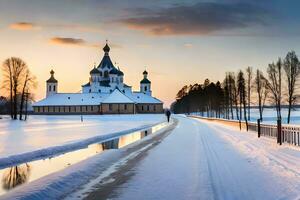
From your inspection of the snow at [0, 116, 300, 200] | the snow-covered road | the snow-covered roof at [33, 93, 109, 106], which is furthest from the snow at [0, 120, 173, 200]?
the snow-covered roof at [33, 93, 109, 106]

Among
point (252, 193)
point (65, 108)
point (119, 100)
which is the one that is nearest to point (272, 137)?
point (252, 193)

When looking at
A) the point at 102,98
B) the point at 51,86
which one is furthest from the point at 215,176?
the point at 51,86

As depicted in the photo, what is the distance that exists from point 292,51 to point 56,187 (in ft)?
212

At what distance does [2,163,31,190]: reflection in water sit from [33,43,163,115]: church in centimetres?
11632

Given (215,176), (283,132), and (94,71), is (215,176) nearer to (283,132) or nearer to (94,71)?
(283,132)

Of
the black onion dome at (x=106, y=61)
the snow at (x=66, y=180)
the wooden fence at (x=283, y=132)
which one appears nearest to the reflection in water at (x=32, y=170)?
the snow at (x=66, y=180)

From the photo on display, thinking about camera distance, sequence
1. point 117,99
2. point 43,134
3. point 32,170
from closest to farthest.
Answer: point 32,170 → point 43,134 → point 117,99

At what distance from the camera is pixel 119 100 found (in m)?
132

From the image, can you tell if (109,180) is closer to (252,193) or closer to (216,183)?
(216,183)

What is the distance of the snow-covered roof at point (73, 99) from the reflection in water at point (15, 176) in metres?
125

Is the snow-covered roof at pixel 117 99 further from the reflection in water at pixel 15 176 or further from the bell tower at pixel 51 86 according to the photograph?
the reflection in water at pixel 15 176

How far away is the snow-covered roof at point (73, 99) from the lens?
461 ft

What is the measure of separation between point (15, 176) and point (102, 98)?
12877 cm

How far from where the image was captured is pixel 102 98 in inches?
5556
